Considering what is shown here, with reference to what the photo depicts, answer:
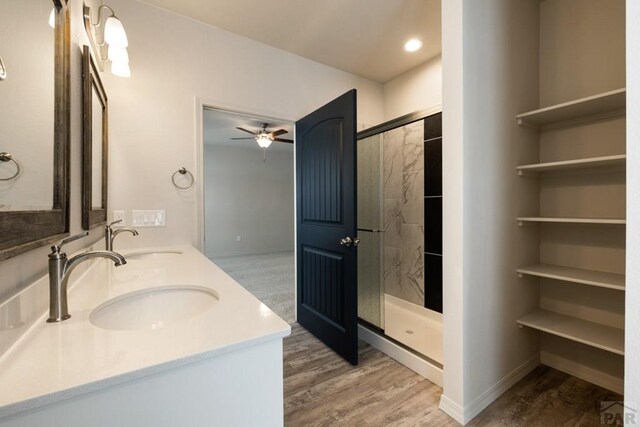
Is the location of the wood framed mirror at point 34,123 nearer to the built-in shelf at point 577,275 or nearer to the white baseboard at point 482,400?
the white baseboard at point 482,400

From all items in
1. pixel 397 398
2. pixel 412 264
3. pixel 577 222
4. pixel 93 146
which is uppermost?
pixel 93 146

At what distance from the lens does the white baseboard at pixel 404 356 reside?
5.94 ft

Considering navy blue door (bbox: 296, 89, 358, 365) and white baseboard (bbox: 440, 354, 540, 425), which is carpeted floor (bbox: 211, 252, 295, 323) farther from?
white baseboard (bbox: 440, 354, 540, 425)

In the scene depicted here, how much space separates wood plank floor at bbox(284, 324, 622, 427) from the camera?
4.87 feet

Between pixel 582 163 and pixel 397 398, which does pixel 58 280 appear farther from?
pixel 582 163

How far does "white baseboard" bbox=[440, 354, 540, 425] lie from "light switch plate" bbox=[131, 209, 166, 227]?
2.16m

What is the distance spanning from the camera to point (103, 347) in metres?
0.60

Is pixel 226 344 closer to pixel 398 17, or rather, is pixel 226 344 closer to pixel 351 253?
pixel 351 253

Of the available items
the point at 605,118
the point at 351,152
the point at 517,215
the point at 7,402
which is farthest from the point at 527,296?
the point at 7,402

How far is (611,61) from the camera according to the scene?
1656 mm

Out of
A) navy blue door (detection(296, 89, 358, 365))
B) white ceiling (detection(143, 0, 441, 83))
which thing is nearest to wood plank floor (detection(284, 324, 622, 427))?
navy blue door (detection(296, 89, 358, 365))

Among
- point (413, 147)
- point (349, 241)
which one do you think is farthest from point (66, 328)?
point (413, 147)

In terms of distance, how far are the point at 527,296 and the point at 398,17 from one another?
2.22 m

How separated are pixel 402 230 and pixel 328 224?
1062mm
